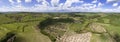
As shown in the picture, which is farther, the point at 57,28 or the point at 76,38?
the point at 57,28

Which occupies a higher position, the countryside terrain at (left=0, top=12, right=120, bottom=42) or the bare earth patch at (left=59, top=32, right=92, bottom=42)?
the countryside terrain at (left=0, top=12, right=120, bottom=42)

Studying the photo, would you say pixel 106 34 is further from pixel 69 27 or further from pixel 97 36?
pixel 69 27

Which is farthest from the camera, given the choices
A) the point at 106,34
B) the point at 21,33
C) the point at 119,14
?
the point at 119,14

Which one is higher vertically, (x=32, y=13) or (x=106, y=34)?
(x=32, y=13)

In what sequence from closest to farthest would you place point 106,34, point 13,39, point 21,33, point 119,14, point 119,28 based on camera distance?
point 13,39 → point 21,33 → point 106,34 → point 119,28 → point 119,14

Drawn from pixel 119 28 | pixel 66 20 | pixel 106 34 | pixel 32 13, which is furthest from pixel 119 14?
pixel 32 13

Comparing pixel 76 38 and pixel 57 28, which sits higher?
pixel 57 28

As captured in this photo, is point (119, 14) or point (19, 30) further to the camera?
point (119, 14)

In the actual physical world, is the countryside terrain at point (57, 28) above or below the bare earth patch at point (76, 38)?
above
